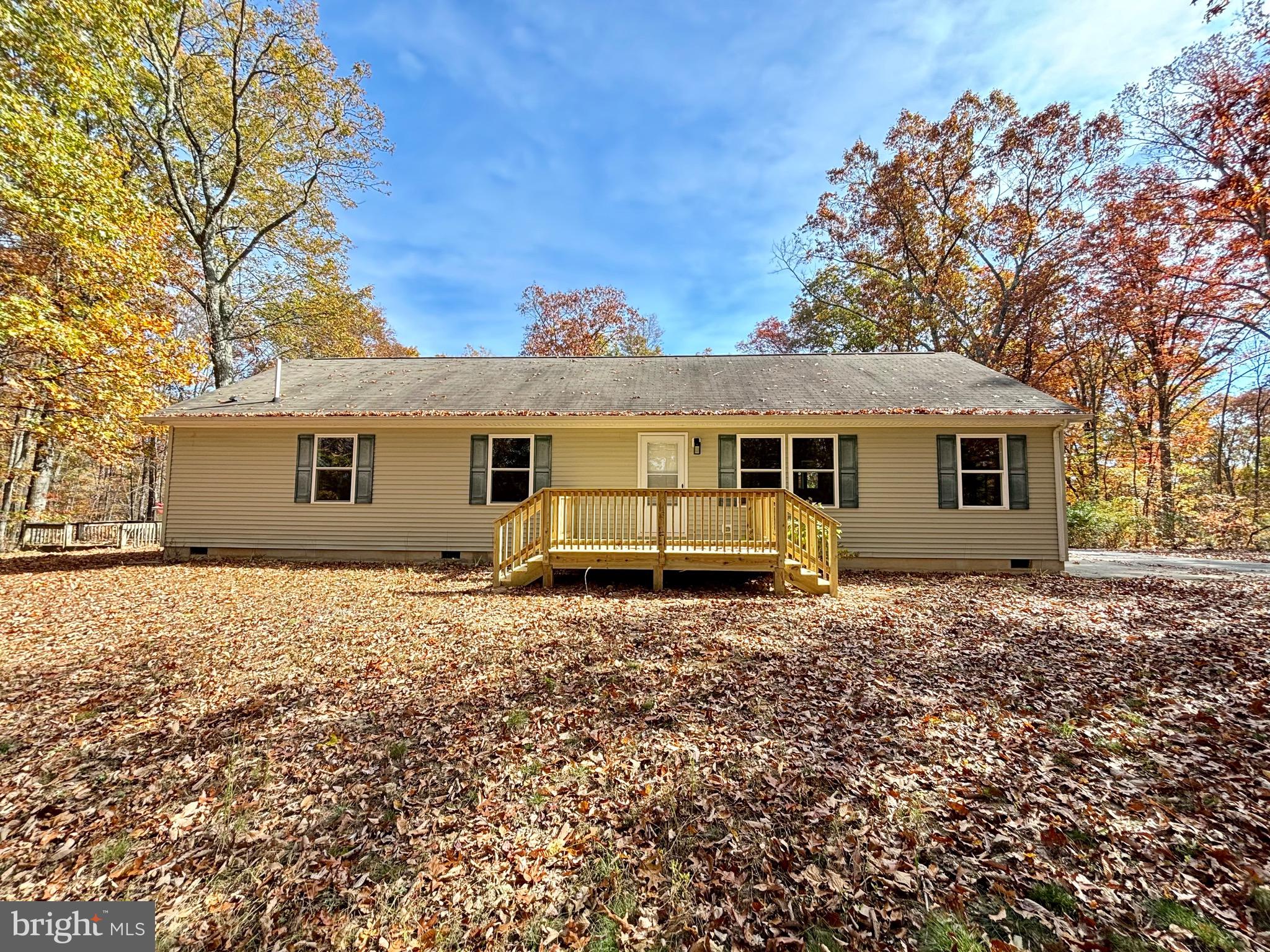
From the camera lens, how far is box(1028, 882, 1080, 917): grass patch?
196 centimetres

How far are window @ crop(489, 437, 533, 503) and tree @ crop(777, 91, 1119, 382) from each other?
1603 centimetres

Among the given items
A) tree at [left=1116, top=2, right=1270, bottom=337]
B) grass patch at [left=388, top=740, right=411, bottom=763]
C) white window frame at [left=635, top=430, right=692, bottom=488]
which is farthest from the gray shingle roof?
grass patch at [left=388, top=740, right=411, bottom=763]

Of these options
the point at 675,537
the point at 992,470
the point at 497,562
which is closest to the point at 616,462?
the point at 675,537

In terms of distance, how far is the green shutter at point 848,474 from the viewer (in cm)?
952

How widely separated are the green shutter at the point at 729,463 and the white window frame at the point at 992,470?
4032 mm

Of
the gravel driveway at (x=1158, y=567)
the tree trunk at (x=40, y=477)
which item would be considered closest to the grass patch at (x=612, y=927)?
the gravel driveway at (x=1158, y=567)

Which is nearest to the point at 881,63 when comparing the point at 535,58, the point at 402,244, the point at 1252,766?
the point at 535,58

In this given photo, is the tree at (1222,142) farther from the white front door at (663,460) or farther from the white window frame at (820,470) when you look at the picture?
the white front door at (663,460)

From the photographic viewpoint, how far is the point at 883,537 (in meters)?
9.45

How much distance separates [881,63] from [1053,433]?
8504 millimetres

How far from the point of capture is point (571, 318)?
26.0 m

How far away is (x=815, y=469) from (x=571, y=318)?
19.3 metres

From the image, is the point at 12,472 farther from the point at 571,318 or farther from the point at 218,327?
the point at 571,318

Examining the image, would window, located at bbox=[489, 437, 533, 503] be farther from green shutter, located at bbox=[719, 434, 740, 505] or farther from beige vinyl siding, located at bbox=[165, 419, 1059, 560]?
green shutter, located at bbox=[719, 434, 740, 505]
